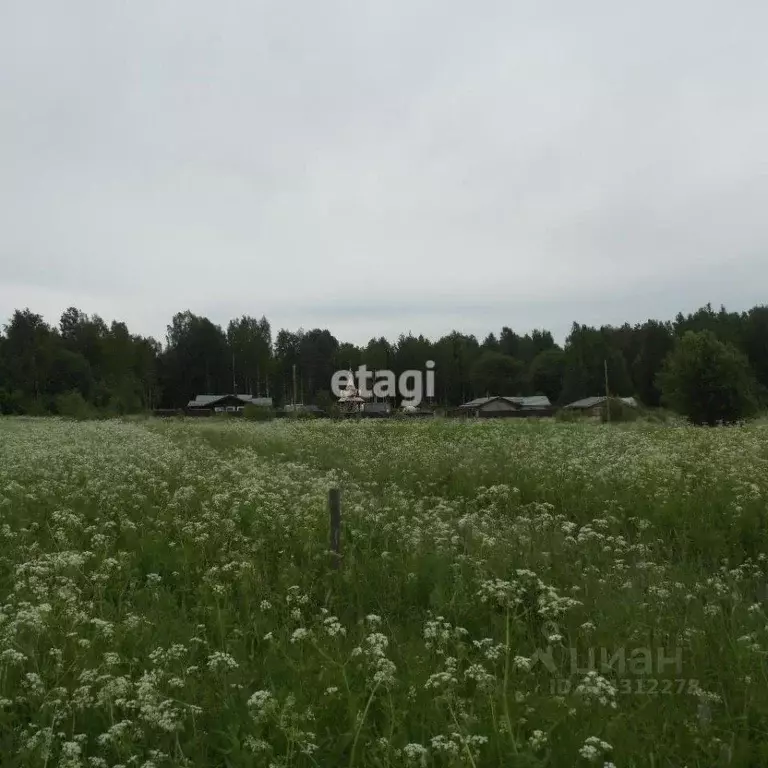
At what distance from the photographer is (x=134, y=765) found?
11.6 ft

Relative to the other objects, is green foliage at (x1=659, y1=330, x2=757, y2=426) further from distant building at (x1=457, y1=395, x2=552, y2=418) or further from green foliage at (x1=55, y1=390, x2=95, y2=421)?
green foliage at (x1=55, y1=390, x2=95, y2=421)

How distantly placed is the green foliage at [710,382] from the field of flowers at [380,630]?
36629 mm

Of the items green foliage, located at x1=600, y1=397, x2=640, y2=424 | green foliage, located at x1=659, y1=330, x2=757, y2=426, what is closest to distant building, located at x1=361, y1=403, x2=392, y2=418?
green foliage, located at x1=600, y1=397, x2=640, y2=424

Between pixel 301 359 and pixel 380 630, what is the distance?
11269 cm

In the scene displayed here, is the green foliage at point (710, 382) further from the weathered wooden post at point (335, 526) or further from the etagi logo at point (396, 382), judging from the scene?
the etagi logo at point (396, 382)

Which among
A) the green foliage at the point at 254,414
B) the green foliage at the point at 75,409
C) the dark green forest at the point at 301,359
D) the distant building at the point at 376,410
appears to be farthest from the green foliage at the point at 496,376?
the green foliage at the point at 75,409

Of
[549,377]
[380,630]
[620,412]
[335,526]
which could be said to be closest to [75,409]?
[620,412]

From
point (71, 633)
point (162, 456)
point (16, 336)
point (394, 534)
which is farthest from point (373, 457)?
point (16, 336)

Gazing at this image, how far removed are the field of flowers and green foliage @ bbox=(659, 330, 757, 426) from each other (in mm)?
36629

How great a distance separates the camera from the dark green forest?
76.2 metres

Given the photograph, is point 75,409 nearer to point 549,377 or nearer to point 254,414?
point 254,414

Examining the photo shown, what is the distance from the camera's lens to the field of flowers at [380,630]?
140 inches

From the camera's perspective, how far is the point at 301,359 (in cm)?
11694

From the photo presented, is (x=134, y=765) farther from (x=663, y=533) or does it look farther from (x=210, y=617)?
(x=663, y=533)
